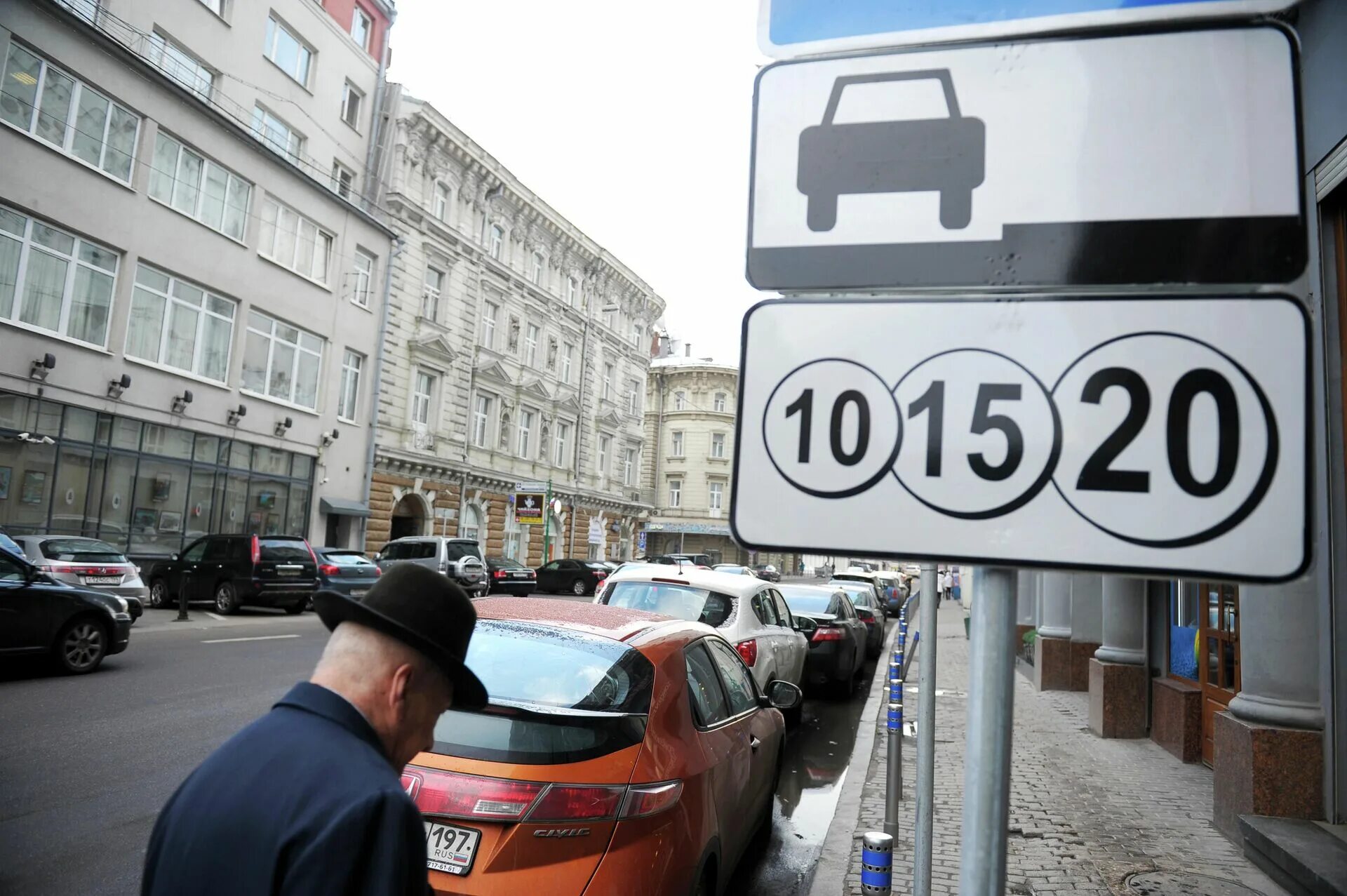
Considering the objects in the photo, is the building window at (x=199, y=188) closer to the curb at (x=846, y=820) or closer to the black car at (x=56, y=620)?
the black car at (x=56, y=620)

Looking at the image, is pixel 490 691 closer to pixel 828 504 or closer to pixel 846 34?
pixel 828 504

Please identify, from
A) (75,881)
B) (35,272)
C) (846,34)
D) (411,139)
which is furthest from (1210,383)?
(411,139)

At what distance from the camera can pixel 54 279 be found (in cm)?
1908

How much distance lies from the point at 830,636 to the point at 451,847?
31.7ft

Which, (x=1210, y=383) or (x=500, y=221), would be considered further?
(x=500, y=221)

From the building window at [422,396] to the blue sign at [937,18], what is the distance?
104ft

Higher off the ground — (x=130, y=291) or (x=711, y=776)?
(x=130, y=291)

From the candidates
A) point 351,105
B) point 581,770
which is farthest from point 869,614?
point 351,105

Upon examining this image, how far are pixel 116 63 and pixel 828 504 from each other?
24116 mm

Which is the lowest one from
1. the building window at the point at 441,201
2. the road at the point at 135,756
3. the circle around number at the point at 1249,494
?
the road at the point at 135,756

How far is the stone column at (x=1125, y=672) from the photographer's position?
9625 mm

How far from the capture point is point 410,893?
1.53m

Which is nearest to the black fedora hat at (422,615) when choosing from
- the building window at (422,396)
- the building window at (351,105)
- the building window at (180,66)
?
the building window at (180,66)

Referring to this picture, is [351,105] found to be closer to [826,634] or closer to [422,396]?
[422,396]
